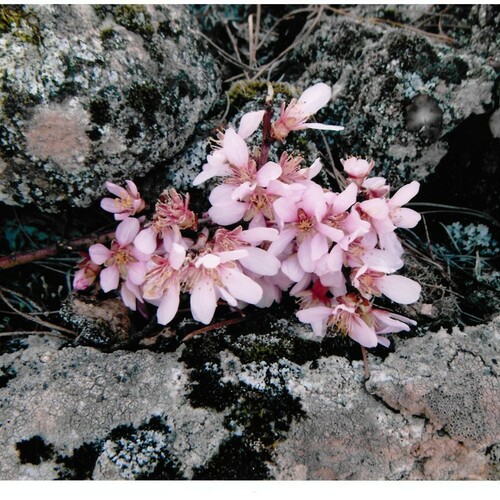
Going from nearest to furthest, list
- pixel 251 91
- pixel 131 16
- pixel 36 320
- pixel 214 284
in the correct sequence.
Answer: pixel 214 284 < pixel 131 16 < pixel 36 320 < pixel 251 91

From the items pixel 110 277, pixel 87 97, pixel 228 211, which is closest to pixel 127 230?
pixel 110 277

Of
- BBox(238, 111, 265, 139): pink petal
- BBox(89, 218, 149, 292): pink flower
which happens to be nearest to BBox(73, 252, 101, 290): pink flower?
BBox(89, 218, 149, 292): pink flower

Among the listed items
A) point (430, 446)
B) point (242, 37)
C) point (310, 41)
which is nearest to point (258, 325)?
point (430, 446)

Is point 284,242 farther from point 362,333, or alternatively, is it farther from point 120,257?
point 120,257

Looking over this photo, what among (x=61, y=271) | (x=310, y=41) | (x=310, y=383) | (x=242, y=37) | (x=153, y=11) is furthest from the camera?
(x=242, y=37)

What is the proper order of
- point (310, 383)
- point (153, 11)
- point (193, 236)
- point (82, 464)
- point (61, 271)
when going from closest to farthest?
point (82, 464), point (310, 383), point (193, 236), point (153, 11), point (61, 271)

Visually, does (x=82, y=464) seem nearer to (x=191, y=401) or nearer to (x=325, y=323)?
(x=191, y=401)
